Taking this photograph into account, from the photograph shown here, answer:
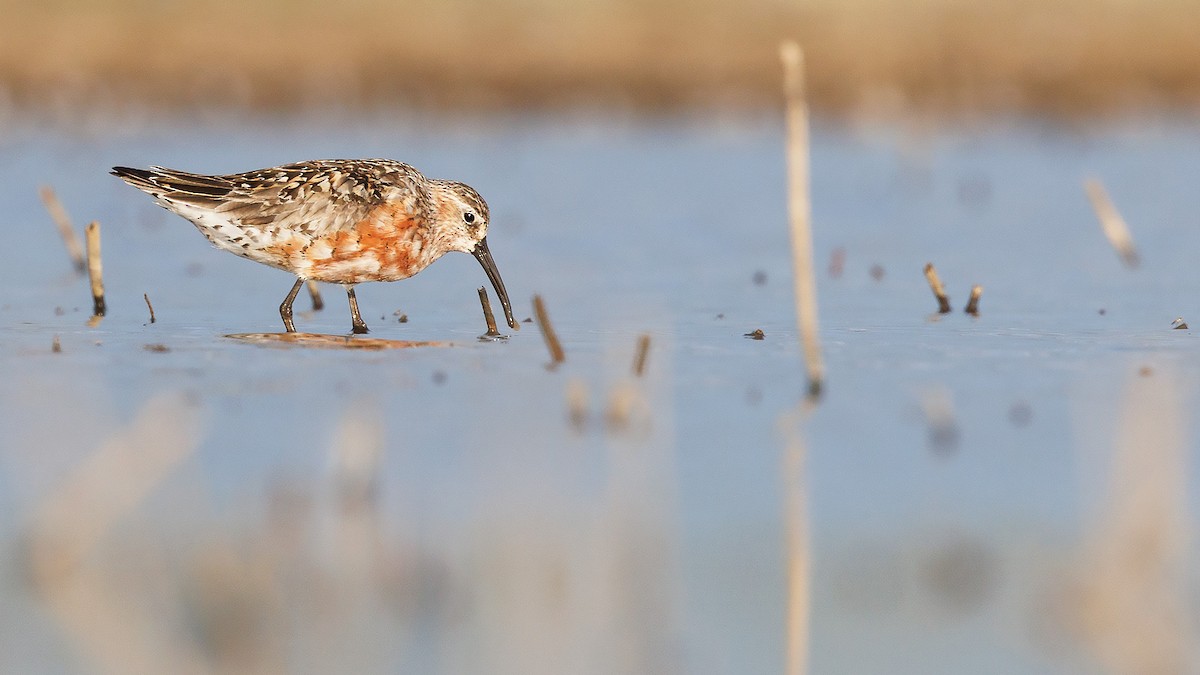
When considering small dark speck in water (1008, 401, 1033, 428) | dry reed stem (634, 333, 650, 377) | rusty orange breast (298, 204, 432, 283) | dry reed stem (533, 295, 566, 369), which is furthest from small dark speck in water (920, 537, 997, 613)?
rusty orange breast (298, 204, 432, 283)

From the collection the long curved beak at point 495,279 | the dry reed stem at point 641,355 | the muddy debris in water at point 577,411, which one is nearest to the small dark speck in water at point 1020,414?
the dry reed stem at point 641,355

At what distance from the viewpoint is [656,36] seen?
33.3 metres

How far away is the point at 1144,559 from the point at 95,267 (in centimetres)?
722

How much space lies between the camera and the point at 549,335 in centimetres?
893

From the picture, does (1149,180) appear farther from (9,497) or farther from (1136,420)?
(9,497)

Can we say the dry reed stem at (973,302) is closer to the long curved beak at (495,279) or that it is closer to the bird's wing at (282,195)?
the long curved beak at (495,279)

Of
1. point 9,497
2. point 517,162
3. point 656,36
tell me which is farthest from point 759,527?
point 656,36

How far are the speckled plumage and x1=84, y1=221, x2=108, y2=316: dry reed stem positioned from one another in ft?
1.67

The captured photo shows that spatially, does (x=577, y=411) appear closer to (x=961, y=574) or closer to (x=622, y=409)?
(x=622, y=409)

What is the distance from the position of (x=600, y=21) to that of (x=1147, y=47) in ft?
35.2

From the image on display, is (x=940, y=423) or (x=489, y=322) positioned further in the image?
(x=489, y=322)

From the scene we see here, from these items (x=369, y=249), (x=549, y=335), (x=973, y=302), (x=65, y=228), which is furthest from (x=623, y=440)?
(x=65, y=228)

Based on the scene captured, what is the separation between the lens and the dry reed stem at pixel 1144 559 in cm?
498

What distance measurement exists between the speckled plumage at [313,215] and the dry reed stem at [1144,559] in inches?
181
